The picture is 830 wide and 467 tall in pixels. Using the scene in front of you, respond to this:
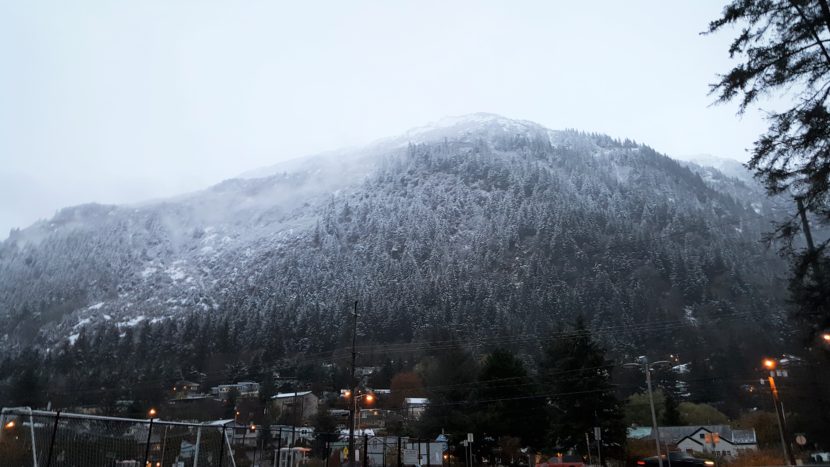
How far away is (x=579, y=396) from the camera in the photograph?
1663 inches

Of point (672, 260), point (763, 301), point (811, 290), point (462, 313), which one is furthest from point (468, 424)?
point (672, 260)

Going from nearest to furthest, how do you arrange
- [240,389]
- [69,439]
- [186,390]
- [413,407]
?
[69,439], [413,407], [240,389], [186,390]

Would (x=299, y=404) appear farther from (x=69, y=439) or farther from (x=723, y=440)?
(x=69, y=439)

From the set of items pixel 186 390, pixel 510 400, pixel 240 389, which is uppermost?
pixel 186 390

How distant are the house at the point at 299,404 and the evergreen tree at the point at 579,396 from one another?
162 ft

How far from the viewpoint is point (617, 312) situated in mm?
154250

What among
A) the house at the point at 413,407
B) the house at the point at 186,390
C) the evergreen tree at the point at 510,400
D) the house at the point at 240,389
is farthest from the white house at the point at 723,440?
A: the house at the point at 186,390

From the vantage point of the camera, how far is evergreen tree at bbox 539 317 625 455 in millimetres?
41375

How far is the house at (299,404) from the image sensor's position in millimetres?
85894

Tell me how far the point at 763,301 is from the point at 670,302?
24.7 metres

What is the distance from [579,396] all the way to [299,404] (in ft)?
189

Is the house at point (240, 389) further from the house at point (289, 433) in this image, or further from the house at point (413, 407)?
the house at point (289, 433)

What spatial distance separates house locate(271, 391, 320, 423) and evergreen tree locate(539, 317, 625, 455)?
162 ft

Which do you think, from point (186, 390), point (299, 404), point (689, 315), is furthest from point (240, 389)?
point (689, 315)
